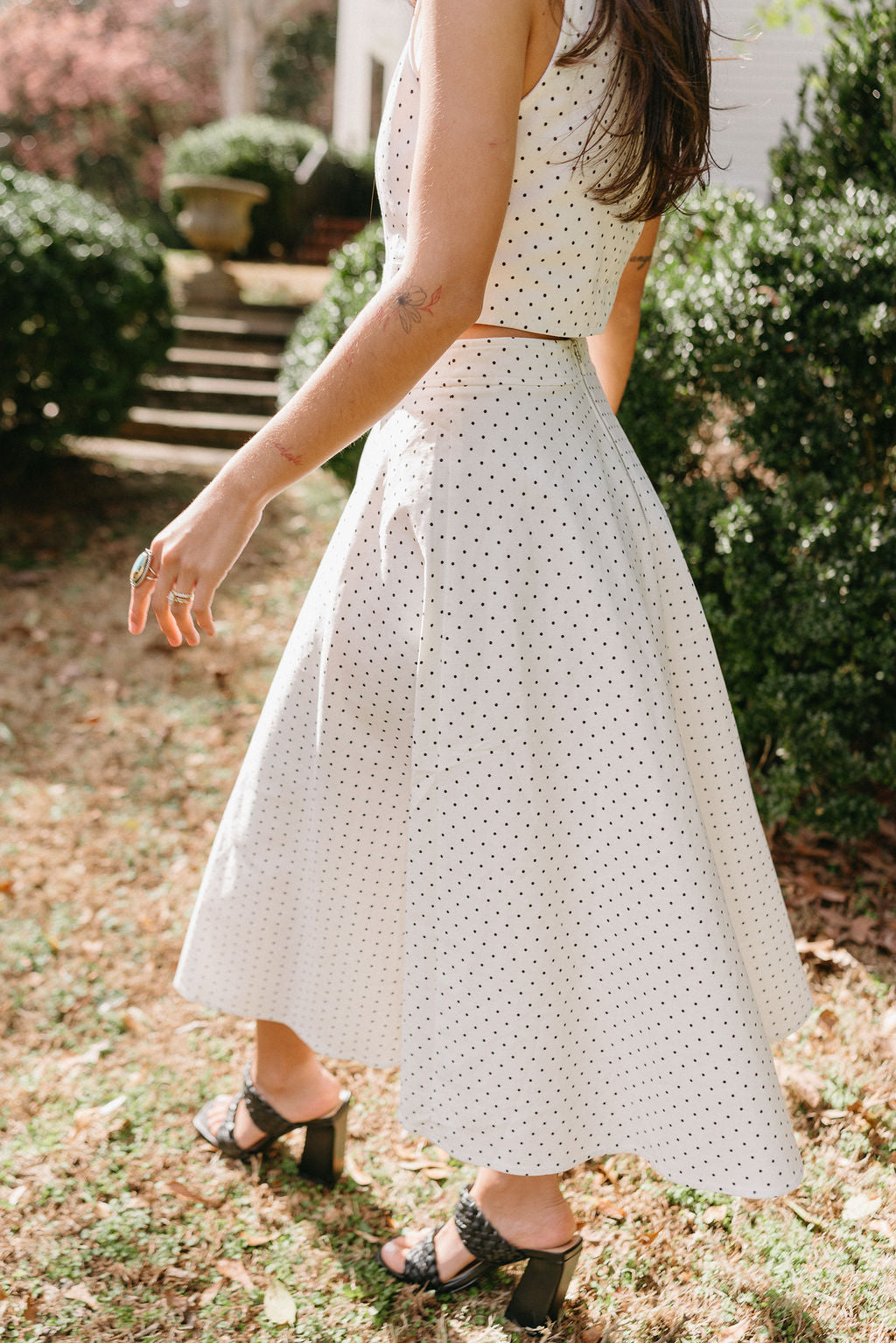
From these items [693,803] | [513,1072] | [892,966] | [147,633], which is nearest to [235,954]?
[513,1072]

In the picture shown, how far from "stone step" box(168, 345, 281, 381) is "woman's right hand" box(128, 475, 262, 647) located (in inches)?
272

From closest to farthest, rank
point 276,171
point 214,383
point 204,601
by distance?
point 204,601 < point 214,383 < point 276,171

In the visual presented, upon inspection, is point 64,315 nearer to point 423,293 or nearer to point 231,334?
point 231,334

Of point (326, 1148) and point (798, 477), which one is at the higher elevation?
point (798, 477)

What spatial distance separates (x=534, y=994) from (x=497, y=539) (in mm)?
634

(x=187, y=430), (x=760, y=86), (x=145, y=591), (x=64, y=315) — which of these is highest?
(x=760, y=86)

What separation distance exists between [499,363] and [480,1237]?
1.34m

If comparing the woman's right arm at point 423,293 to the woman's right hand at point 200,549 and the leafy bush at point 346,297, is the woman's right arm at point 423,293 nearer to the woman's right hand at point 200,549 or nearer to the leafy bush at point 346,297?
the woman's right hand at point 200,549

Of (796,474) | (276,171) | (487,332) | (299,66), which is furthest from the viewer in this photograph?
(299,66)

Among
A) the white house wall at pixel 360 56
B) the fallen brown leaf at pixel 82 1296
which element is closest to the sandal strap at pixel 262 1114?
the fallen brown leaf at pixel 82 1296

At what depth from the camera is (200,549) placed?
1339 millimetres

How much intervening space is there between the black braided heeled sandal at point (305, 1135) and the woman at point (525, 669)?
0.39 metres

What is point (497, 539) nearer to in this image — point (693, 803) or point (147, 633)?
point (693, 803)

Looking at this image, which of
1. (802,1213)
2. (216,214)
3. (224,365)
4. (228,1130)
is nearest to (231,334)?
(224,365)
